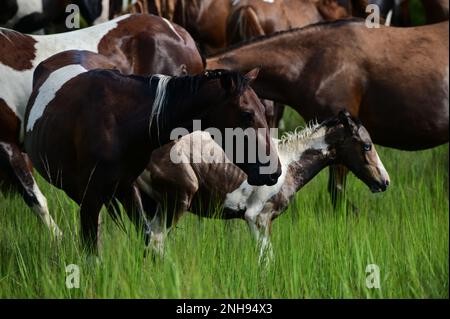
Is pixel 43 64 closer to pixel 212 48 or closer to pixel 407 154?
pixel 407 154

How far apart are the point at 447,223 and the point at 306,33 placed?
6.66 ft

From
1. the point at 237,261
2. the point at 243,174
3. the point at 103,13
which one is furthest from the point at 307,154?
the point at 103,13

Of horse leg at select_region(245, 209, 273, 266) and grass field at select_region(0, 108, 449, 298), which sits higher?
horse leg at select_region(245, 209, 273, 266)

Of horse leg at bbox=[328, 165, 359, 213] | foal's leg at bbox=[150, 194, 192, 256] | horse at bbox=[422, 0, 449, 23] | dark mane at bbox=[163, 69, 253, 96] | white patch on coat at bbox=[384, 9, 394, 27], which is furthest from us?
white patch on coat at bbox=[384, 9, 394, 27]

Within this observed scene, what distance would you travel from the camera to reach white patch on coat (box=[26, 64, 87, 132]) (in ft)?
21.7

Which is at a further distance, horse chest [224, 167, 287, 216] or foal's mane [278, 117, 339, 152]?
foal's mane [278, 117, 339, 152]

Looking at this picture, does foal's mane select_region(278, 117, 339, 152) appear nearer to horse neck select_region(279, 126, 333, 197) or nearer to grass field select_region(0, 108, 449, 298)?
horse neck select_region(279, 126, 333, 197)

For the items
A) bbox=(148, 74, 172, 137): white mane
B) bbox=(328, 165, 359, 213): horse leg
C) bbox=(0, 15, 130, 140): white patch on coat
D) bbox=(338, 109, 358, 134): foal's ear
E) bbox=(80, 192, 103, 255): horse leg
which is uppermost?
bbox=(0, 15, 130, 140): white patch on coat

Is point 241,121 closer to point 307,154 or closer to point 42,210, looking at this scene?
point 307,154

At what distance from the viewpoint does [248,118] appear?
579cm

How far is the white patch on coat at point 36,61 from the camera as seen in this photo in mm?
7609

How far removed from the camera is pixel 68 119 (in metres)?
6.25

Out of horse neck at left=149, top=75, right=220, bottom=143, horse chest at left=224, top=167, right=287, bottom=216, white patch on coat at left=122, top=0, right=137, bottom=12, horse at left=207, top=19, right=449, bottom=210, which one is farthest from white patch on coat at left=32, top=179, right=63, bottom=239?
white patch on coat at left=122, top=0, right=137, bottom=12

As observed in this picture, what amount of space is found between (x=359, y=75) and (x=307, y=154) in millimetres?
1338
